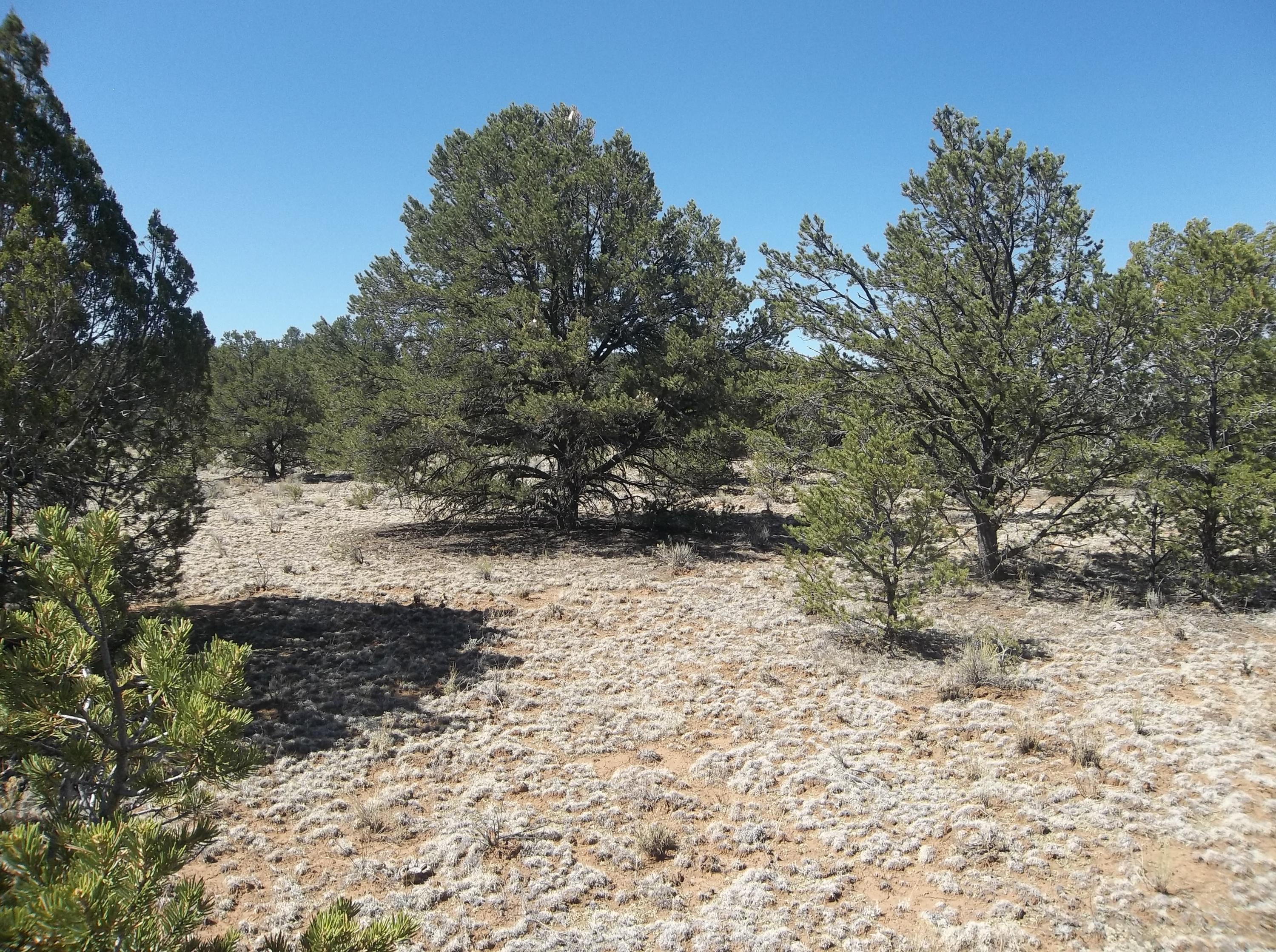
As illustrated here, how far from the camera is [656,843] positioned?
180 inches

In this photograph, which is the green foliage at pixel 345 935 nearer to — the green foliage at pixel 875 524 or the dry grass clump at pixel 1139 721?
the dry grass clump at pixel 1139 721

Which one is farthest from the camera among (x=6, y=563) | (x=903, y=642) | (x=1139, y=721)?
(x=903, y=642)

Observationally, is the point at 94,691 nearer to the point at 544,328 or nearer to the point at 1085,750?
the point at 1085,750

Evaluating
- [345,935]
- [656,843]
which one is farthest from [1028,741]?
[345,935]

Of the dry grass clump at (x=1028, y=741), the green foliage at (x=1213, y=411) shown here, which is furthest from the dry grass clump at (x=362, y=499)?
the green foliage at (x=1213, y=411)

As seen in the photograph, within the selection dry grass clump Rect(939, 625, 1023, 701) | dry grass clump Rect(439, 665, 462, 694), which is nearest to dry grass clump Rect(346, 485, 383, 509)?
dry grass clump Rect(439, 665, 462, 694)

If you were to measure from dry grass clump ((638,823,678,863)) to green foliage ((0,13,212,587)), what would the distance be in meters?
5.43

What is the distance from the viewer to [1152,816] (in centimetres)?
458

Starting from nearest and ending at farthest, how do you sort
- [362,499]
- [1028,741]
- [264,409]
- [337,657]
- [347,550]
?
[1028,741] → [337,657] → [347,550] → [362,499] → [264,409]

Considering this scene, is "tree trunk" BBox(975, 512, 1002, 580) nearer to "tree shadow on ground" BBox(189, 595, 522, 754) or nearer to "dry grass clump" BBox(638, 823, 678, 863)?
"tree shadow on ground" BBox(189, 595, 522, 754)

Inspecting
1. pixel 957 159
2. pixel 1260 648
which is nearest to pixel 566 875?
pixel 1260 648

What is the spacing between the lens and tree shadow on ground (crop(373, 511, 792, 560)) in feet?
45.8

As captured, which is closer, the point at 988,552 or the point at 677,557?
the point at 988,552

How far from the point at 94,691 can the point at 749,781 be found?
434cm
